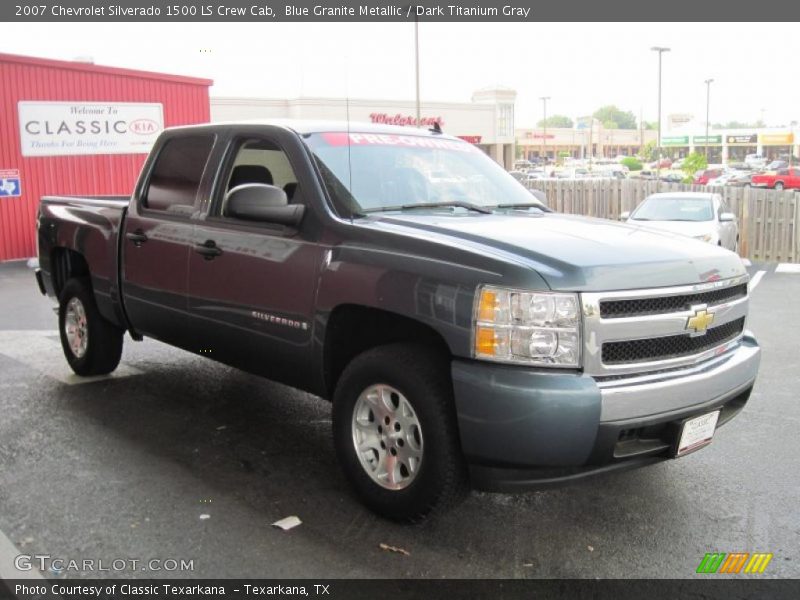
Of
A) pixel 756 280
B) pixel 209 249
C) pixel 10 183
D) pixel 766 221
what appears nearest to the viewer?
pixel 209 249

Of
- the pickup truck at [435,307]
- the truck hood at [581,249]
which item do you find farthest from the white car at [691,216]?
the truck hood at [581,249]

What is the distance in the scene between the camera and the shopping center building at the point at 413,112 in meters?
33.8

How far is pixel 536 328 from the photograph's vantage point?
3.28 m

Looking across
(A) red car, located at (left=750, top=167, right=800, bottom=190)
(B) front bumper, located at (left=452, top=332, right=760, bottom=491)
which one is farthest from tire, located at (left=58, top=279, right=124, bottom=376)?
(A) red car, located at (left=750, top=167, right=800, bottom=190)

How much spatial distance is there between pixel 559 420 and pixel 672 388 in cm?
61

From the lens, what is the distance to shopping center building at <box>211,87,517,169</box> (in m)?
33.8

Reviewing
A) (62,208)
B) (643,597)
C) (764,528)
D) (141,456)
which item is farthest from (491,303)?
(62,208)

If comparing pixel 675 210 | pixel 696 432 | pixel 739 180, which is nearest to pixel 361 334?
pixel 696 432

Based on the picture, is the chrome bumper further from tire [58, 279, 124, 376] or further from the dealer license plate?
tire [58, 279, 124, 376]

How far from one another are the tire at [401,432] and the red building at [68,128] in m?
13.6

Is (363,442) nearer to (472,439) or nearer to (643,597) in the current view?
(472,439)

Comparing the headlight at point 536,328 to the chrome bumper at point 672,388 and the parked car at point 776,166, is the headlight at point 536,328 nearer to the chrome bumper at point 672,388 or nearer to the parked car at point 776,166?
the chrome bumper at point 672,388
